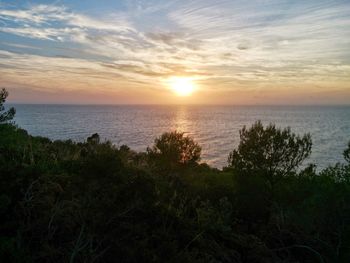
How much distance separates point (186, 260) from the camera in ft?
21.5

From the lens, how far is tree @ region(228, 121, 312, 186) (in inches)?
1182

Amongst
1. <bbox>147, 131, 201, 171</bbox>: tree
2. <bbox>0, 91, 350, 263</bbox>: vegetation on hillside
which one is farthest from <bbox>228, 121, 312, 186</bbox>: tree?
<bbox>0, 91, 350, 263</bbox>: vegetation on hillside

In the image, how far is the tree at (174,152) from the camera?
111 ft

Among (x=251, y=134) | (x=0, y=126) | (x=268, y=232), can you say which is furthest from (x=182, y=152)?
(x=268, y=232)

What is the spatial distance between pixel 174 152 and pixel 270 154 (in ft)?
31.9

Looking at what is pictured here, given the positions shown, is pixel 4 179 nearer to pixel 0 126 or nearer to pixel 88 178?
pixel 88 178

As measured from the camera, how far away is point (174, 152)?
1339 inches

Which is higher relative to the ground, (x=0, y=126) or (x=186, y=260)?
(x=0, y=126)

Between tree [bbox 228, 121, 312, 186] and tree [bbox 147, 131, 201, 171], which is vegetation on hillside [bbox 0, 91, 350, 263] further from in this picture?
tree [bbox 147, 131, 201, 171]

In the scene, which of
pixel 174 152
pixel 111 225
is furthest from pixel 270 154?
pixel 111 225

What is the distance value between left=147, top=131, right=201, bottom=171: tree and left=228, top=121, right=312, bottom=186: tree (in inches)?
222

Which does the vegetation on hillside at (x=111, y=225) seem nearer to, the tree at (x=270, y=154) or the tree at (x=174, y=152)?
the tree at (x=270, y=154)

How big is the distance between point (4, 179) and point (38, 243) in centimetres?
242

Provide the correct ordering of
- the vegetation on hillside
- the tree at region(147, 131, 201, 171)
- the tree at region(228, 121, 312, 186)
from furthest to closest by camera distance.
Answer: the tree at region(147, 131, 201, 171)
the tree at region(228, 121, 312, 186)
the vegetation on hillside
